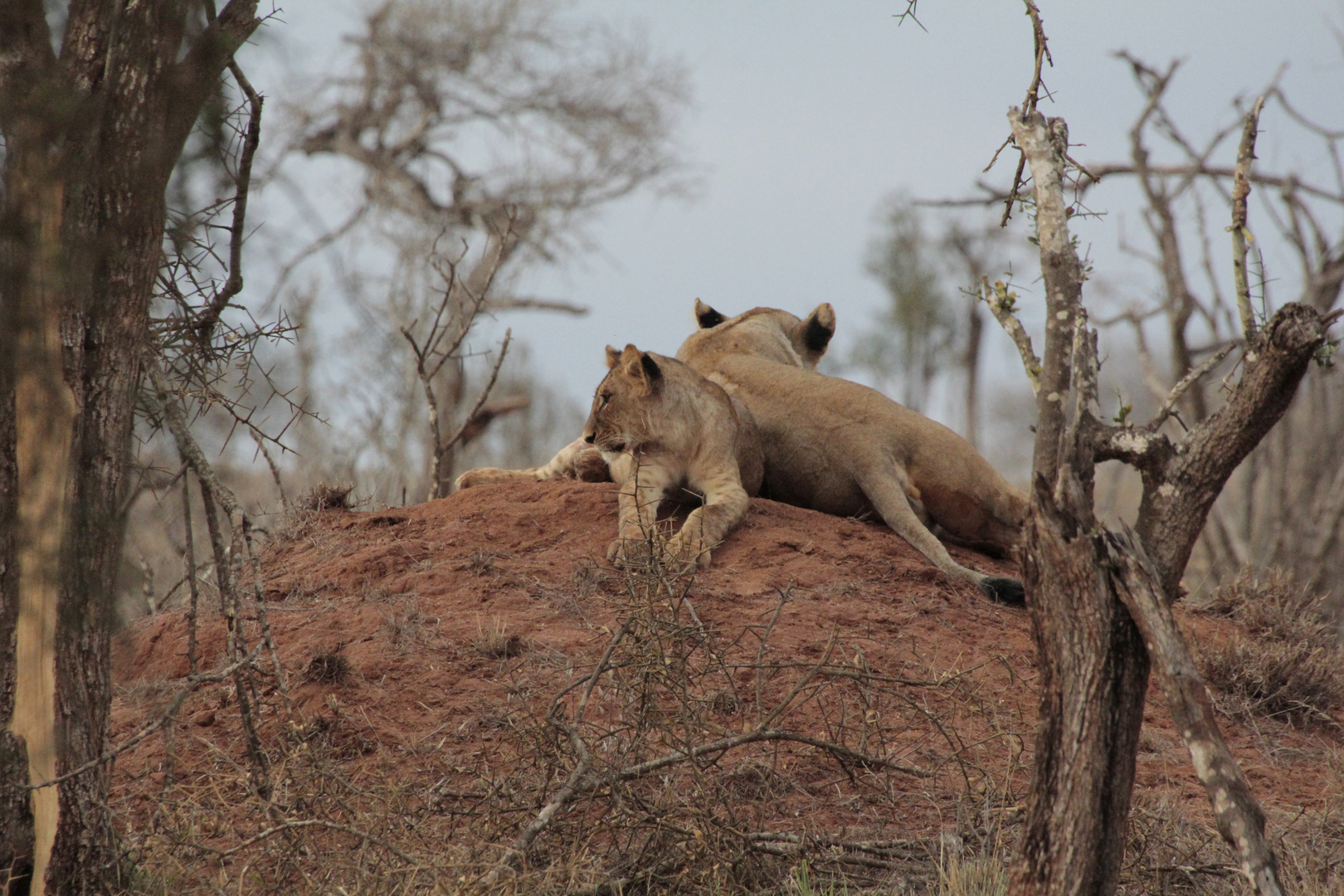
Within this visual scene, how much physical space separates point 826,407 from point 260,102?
12.4ft

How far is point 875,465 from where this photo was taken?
Answer: 6.82m

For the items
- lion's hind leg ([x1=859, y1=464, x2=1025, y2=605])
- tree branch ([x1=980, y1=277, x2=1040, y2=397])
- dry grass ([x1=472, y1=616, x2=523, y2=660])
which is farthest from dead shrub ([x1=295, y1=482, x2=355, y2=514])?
tree branch ([x1=980, y1=277, x2=1040, y2=397])

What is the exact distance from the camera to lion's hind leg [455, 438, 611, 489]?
295 inches

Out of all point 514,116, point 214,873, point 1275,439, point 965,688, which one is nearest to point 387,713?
point 214,873

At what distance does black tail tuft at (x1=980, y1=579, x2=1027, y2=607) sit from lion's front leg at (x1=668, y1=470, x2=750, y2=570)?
128 centimetres

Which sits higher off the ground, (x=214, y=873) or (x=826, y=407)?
(x=826, y=407)

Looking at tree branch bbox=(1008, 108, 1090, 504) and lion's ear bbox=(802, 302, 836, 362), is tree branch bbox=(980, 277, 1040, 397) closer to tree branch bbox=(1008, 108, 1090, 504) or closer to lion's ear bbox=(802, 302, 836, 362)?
tree branch bbox=(1008, 108, 1090, 504)

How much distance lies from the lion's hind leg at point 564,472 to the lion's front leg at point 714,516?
107 cm

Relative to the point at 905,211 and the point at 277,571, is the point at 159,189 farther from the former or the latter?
the point at 905,211

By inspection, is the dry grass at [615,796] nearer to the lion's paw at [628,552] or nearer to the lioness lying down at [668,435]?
the lion's paw at [628,552]

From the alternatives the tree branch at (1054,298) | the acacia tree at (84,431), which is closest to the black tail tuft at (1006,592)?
the tree branch at (1054,298)

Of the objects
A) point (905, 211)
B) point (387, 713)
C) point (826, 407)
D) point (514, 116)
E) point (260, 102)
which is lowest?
point (387, 713)

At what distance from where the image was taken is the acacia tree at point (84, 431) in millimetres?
3400

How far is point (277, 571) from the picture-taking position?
21.5 ft
